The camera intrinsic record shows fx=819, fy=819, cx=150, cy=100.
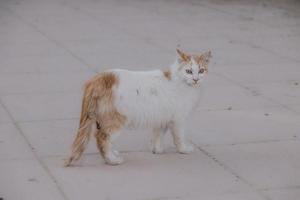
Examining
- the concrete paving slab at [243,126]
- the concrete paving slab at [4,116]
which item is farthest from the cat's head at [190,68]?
the concrete paving slab at [4,116]

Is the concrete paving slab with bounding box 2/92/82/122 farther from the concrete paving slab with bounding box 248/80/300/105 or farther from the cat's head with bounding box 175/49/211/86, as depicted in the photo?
the concrete paving slab with bounding box 248/80/300/105

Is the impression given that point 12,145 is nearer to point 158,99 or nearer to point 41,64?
point 158,99

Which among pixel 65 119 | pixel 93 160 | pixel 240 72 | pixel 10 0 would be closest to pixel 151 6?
pixel 10 0

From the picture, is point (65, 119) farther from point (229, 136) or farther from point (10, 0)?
point (10, 0)

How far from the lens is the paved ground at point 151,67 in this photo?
695cm

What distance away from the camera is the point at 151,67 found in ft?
38.0

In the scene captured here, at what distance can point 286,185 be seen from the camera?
696 cm

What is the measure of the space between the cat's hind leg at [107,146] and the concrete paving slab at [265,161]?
3.35 feet

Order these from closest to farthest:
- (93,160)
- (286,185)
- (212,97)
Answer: (286,185) → (93,160) → (212,97)

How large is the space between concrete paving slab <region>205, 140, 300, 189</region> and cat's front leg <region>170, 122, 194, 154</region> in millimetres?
254

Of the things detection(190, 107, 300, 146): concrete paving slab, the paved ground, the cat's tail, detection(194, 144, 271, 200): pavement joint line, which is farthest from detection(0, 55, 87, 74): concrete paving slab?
the cat's tail

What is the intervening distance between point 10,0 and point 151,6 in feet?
10.8

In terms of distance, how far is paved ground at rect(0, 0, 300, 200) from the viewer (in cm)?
695

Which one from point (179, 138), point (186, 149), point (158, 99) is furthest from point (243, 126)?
point (158, 99)
